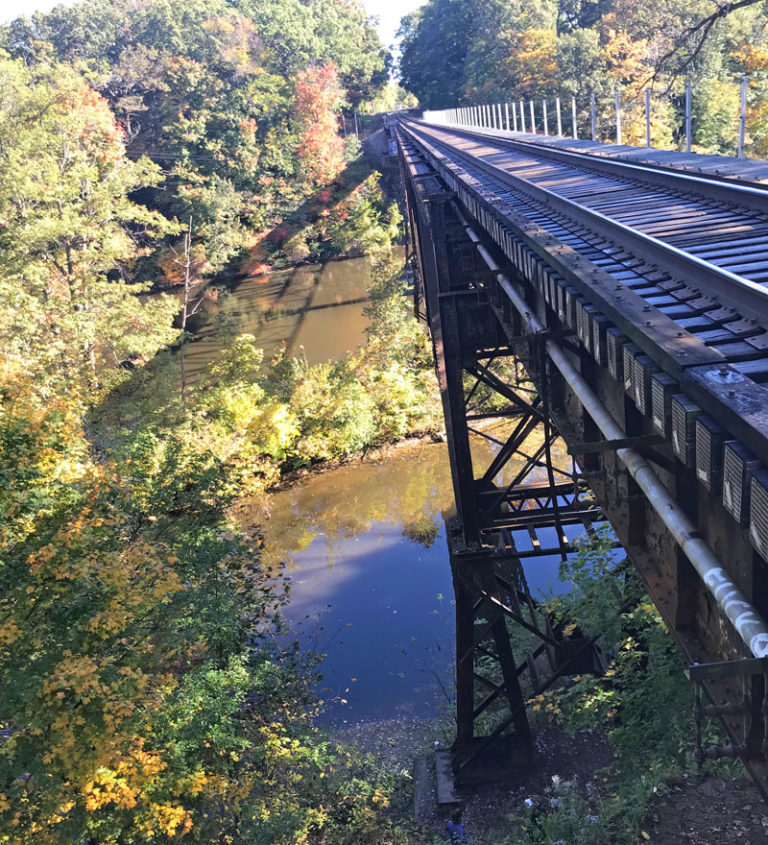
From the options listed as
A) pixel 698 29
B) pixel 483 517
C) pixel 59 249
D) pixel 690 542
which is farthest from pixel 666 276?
pixel 59 249

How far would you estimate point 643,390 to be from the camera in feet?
7.70

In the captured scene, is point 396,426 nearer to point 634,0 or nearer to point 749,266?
point 749,266

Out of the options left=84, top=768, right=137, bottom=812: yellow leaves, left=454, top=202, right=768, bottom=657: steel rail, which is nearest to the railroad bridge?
left=454, top=202, right=768, bottom=657: steel rail

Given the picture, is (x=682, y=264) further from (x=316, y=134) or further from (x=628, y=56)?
(x=316, y=134)

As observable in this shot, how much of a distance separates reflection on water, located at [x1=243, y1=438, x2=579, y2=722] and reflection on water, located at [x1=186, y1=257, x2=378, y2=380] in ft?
26.6

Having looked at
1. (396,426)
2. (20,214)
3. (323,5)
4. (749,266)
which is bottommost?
(396,426)

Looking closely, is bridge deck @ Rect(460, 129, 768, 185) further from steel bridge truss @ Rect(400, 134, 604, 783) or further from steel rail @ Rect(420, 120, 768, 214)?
steel bridge truss @ Rect(400, 134, 604, 783)

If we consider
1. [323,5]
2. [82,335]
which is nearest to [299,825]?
[82,335]

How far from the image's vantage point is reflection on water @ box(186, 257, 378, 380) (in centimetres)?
2850

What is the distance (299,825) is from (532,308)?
5.96 meters

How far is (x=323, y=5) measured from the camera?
66.8m

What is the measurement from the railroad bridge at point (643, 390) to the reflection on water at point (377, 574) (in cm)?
221

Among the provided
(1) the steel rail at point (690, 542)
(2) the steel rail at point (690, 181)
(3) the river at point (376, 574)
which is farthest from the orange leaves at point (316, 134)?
(1) the steel rail at point (690, 542)

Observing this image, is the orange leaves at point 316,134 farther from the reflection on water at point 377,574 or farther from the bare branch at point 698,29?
the reflection on water at point 377,574
